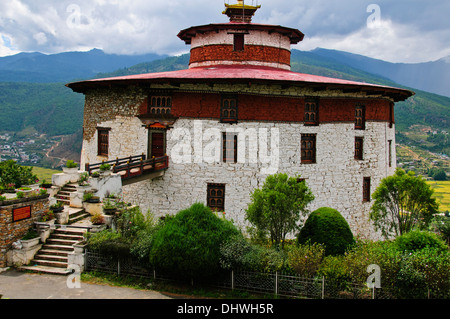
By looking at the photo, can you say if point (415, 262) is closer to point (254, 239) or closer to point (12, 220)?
point (254, 239)

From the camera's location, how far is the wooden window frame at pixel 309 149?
68.9ft

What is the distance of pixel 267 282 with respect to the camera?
1337cm

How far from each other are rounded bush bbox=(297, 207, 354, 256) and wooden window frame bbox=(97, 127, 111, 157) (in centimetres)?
1334

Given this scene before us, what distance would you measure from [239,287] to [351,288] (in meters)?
4.05

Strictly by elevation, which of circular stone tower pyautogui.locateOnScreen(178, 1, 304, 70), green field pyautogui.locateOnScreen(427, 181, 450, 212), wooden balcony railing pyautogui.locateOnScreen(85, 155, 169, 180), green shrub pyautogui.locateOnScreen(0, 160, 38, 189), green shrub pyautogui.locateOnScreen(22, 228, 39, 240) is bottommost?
green field pyautogui.locateOnScreen(427, 181, 450, 212)

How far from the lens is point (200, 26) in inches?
994

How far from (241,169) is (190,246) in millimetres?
7918

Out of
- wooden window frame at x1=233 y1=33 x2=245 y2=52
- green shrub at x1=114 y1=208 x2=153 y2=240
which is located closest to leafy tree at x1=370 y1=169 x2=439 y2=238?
green shrub at x1=114 y1=208 x2=153 y2=240

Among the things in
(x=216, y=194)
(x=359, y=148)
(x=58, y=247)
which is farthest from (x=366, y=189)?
(x=58, y=247)

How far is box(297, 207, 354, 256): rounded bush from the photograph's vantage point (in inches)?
591

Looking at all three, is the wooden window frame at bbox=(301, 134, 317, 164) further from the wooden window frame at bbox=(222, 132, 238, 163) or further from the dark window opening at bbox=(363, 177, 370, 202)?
the dark window opening at bbox=(363, 177, 370, 202)

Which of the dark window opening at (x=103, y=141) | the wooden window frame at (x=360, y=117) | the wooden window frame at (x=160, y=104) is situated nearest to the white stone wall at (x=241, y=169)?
the wooden window frame at (x=360, y=117)

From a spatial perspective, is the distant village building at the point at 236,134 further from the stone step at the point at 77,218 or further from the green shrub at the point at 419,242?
the green shrub at the point at 419,242
